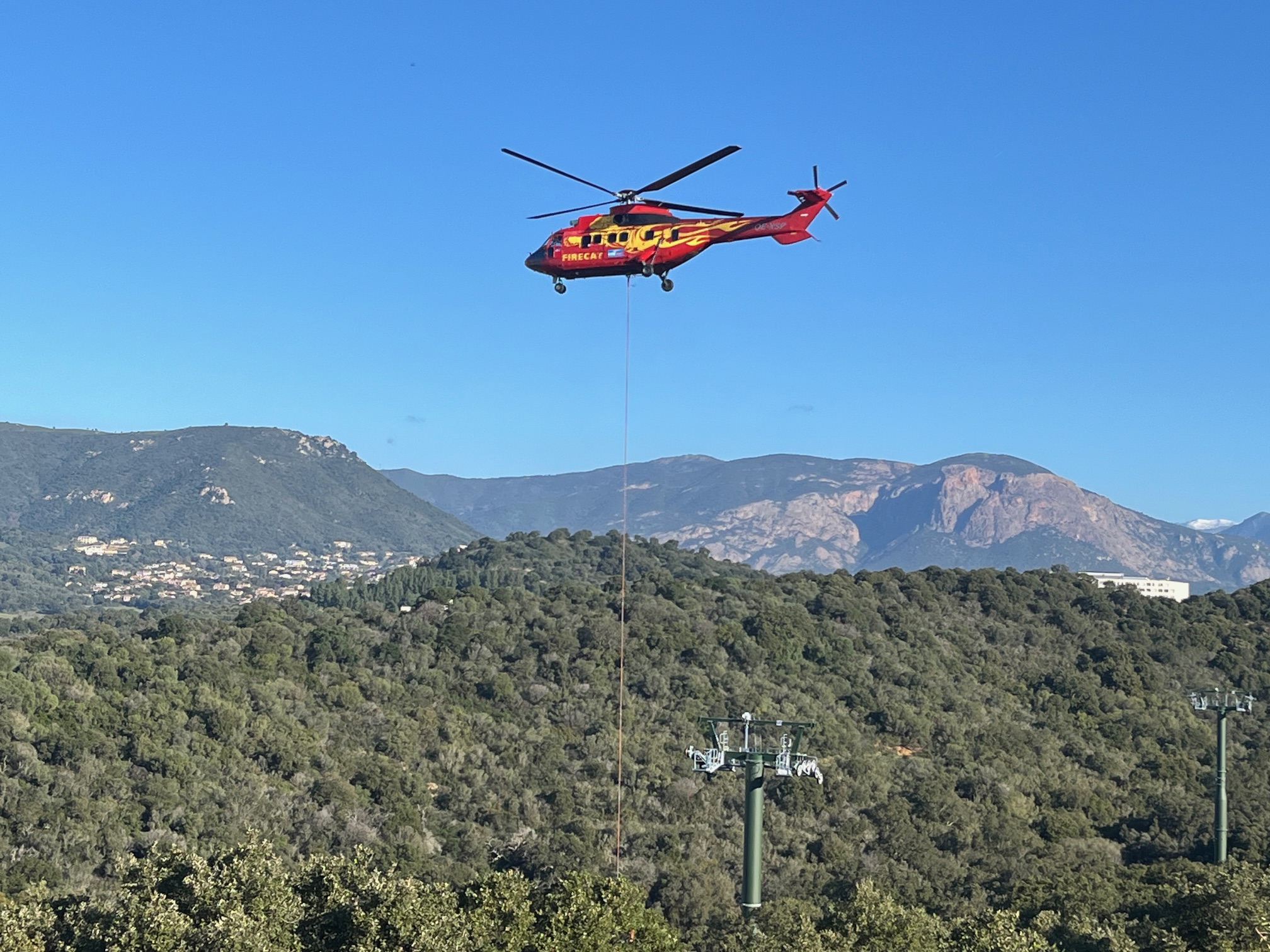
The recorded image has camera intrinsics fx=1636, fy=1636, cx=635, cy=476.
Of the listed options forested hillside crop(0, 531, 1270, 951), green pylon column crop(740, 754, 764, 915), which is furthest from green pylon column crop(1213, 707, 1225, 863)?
green pylon column crop(740, 754, 764, 915)

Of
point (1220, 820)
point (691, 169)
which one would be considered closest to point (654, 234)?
point (691, 169)

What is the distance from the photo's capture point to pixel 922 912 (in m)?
42.7

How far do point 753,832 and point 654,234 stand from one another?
49.6 feet

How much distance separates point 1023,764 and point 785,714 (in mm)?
12647

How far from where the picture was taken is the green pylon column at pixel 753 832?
40375 mm

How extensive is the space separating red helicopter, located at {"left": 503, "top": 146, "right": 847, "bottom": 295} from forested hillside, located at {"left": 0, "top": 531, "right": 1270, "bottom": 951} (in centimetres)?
1668

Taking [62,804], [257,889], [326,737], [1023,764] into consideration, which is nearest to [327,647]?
[326,737]

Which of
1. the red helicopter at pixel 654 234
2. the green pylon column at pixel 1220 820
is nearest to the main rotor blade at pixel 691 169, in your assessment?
the red helicopter at pixel 654 234

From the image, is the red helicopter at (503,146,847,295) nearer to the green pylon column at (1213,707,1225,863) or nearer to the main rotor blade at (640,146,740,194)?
the main rotor blade at (640,146,740,194)

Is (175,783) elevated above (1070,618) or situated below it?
below

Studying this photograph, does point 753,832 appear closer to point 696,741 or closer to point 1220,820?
point 1220,820

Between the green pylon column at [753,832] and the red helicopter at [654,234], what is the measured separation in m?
12.1

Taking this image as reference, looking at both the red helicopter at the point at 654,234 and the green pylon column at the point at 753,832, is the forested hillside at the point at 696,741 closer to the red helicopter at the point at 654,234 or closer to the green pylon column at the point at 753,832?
the green pylon column at the point at 753,832

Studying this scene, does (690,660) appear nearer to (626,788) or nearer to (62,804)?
(626,788)
